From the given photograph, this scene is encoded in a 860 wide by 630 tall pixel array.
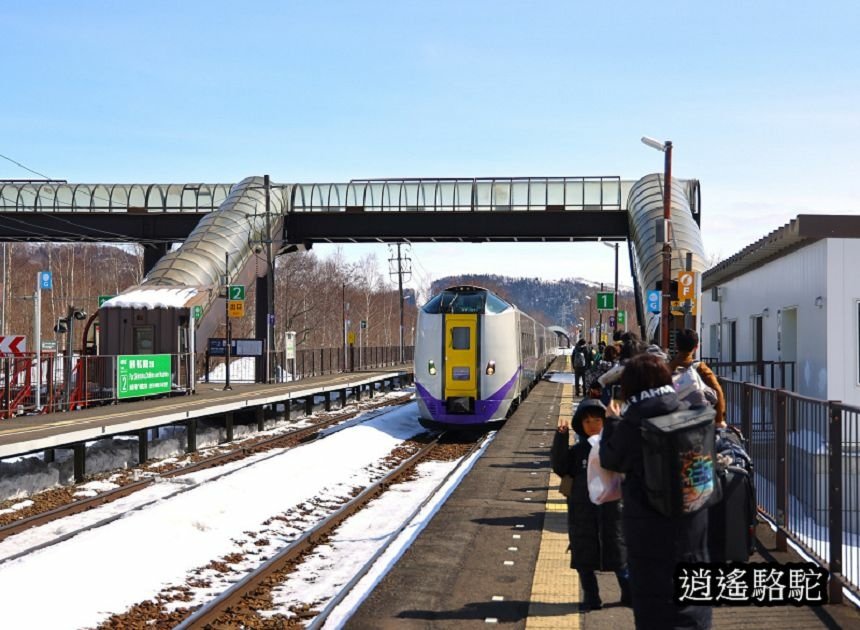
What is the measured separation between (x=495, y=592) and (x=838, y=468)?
2.78 meters

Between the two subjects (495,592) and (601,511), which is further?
(495,592)

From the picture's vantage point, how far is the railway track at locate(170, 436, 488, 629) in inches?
277

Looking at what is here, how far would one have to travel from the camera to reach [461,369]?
2027 centimetres

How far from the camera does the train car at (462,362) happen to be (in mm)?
20250

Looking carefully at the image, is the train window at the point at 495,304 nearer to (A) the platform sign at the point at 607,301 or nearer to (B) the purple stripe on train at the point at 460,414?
(B) the purple stripe on train at the point at 460,414

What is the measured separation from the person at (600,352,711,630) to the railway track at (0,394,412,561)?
687 centimetres

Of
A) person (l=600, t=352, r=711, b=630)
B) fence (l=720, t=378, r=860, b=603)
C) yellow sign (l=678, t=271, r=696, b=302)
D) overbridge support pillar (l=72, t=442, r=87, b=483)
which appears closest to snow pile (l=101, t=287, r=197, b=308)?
overbridge support pillar (l=72, t=442, r=87, b=483)

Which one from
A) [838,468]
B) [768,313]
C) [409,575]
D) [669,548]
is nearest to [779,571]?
[669,548]

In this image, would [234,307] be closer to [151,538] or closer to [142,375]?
[142,375]

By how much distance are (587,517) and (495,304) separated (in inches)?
577

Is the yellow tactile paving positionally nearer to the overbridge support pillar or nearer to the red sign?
the overbridge support pillar

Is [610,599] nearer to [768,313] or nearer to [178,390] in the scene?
[768,313]

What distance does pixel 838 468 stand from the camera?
6246mm

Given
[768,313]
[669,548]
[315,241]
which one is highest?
[315,241]
